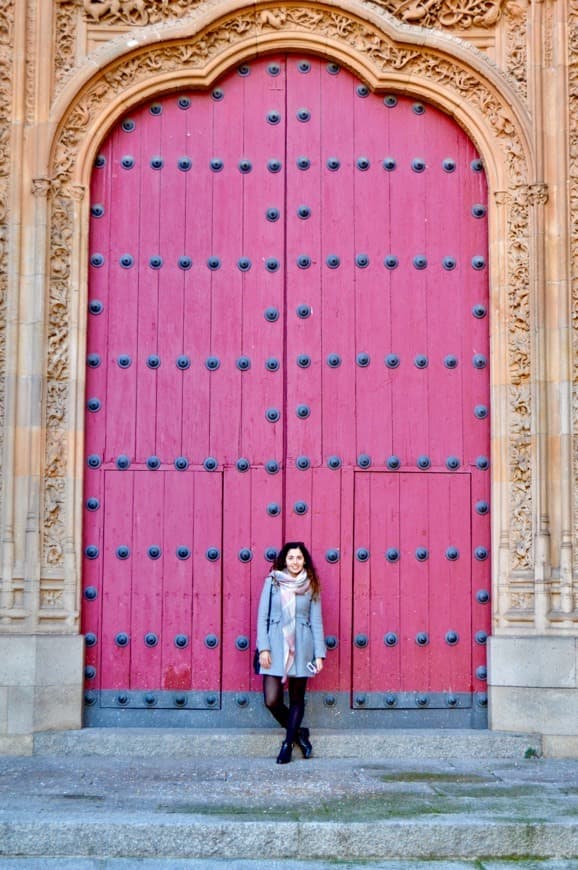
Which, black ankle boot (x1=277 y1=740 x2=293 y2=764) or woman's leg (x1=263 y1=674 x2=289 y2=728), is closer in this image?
black ankle boot (x1=277 y1=740 x2=293 y2=764)

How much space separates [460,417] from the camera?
8.61 meters

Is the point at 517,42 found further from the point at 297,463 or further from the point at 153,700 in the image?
the point at 153,700

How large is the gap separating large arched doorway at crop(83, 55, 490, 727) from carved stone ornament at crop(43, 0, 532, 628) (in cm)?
19

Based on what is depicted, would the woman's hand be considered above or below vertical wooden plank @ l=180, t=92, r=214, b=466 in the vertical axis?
below

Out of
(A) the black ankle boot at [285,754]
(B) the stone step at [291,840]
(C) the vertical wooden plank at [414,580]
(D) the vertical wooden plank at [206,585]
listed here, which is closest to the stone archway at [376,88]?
(C) the vertical wooden plank at [414,580]

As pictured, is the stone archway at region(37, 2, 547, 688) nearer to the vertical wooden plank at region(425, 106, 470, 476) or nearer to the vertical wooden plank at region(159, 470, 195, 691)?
the vertical wooden plank at region(425, 106, 470, 476)

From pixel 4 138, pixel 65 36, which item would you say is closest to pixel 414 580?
pixel 4 138

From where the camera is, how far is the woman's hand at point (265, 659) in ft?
25.7

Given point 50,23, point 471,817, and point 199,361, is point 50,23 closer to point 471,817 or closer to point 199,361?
point 199,361

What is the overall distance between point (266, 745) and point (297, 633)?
0.75 metres

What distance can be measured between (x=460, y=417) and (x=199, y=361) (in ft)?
5.89

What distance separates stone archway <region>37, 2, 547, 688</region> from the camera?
832 cm

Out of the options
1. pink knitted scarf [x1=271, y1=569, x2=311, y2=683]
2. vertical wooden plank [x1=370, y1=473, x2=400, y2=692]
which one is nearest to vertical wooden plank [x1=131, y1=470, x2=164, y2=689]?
pink knitted scarf [x1=271, y1=569, x2=311, y2=683]

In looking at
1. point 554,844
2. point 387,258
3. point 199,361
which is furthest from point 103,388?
point 554,844
